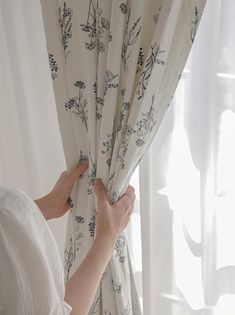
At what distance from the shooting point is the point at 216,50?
953mm

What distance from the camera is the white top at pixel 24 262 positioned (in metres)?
0.75

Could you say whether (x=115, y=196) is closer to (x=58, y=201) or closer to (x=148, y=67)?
(x=58, y=201)

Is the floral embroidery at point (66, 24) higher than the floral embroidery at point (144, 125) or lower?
higher

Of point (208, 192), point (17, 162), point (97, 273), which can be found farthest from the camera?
point (17, 162)

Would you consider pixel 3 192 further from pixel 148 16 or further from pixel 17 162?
pixel 17 162

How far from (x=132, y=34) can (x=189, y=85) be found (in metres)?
0.18

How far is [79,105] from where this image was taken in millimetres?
1021

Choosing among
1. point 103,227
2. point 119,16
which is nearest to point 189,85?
point 119,16

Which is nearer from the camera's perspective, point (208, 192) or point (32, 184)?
point (208, 192)

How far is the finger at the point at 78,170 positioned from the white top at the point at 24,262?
257 mm

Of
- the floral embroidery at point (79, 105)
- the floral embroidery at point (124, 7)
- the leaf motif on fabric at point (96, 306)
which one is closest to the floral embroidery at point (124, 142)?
the floral embroidery at point (79, 105)

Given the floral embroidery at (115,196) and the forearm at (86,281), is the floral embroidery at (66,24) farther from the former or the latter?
the forearm at (86,281)

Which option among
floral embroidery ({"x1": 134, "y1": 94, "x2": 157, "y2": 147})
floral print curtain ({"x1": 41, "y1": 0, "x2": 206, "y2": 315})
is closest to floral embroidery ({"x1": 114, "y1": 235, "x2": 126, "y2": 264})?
floral print curtain ({"x1": 41, "y1": 0, "x2": 206, "y2": 315})

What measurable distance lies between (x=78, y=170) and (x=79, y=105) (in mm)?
145
